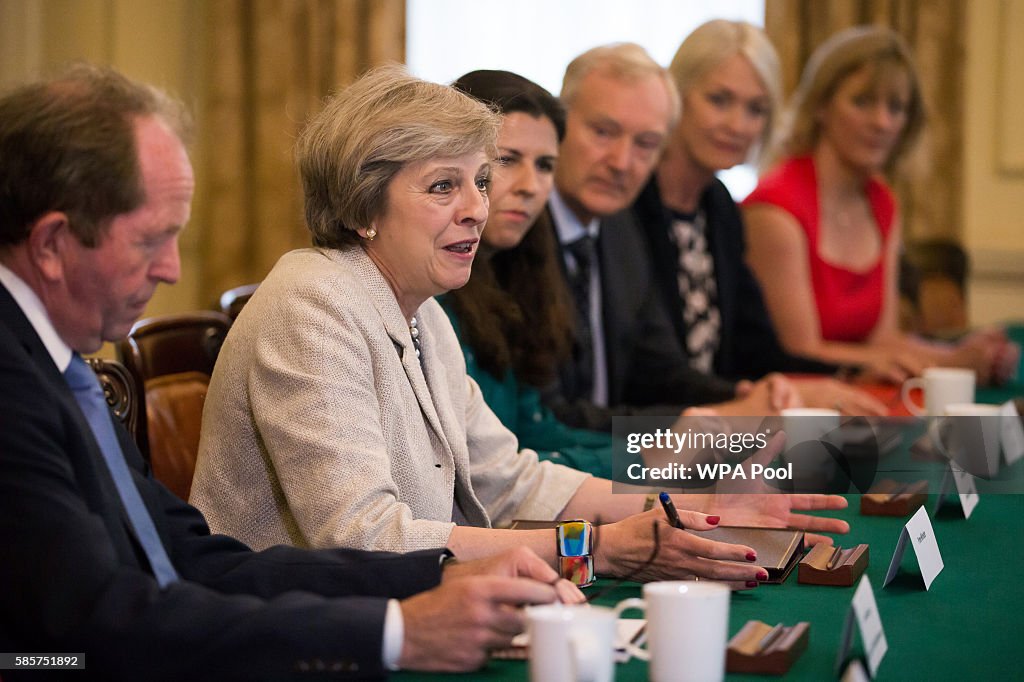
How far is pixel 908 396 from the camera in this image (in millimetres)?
3438

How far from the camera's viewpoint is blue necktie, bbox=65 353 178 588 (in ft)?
4.62

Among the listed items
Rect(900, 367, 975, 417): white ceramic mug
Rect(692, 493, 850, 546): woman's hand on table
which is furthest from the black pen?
Rect(900, 367, 975, 417): white ceramic mug

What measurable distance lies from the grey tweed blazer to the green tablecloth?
0.37 meters

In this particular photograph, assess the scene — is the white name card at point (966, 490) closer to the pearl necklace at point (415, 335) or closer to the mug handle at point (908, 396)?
the mug handle at point (908, 396)

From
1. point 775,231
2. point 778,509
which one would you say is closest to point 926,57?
point 775,231

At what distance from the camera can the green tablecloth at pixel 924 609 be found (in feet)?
4.45

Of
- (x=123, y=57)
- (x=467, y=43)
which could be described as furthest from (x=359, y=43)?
(x=123, y=57)

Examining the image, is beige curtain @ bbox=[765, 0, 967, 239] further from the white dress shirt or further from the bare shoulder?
the white dress shirt

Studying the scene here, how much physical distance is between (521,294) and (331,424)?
1163 millimetres

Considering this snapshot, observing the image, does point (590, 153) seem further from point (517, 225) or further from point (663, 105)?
point (517, 225)

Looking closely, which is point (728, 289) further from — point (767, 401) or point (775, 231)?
point (767, 401)

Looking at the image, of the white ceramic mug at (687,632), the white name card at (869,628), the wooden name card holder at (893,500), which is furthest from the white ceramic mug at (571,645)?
the wooden name card holder at (893,500)

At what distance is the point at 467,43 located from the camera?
615cm

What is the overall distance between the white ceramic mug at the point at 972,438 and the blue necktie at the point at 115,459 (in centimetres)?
167
